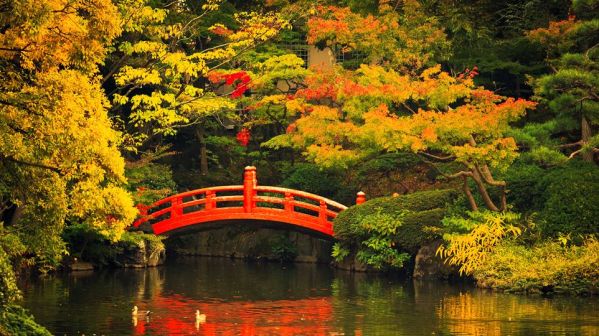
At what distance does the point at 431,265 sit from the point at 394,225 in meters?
1.58

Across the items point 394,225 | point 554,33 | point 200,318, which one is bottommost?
point 200,318

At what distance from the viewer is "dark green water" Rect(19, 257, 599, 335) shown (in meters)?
24.2

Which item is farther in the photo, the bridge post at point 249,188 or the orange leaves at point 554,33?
the bridge post at point 249,188

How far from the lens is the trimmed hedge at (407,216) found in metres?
33.9

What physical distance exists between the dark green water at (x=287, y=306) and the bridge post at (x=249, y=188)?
272 centimetres

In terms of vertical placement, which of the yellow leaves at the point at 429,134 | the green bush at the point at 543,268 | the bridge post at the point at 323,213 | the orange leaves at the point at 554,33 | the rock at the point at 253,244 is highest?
the orange leaves at the point at 554,33

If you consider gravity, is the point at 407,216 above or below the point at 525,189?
below

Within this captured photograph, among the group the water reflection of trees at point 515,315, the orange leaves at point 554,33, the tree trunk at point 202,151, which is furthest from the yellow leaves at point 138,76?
the tree trunk at point 202,151

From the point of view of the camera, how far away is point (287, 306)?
93.0 feet

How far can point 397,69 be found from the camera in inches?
1502

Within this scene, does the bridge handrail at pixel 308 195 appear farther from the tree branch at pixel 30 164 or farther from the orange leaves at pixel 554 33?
the tree branch at pixel 30 164

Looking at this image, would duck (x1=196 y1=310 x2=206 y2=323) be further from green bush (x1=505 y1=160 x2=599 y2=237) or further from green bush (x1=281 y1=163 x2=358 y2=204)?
green bush (x1=281 y1=163 x2=358 y2=204)

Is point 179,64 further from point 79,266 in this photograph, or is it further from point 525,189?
point 525,189

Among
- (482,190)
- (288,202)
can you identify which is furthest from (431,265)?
(288,202)
